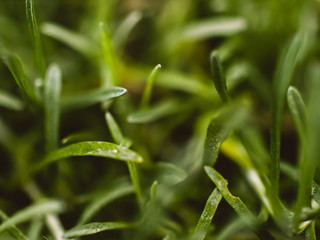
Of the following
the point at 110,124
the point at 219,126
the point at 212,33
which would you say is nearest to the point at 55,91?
the point at 110,124

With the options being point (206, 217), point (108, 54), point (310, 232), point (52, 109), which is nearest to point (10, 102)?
point (52, 109)

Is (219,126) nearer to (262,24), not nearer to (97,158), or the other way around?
(97,158)

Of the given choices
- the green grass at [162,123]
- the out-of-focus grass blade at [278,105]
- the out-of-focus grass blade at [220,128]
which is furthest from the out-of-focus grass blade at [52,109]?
the out-of-focus grass blade at [278,105]

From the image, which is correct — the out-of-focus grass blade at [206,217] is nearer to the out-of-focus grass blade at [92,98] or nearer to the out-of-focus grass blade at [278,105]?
the out-of-focus grass blade at [278,105]

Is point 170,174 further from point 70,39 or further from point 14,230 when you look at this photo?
point 70,39

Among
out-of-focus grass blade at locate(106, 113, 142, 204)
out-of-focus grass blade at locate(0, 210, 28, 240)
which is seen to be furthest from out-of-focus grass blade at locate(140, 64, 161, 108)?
out-of-focus grass blade at locate(0, 210, 28, 240)

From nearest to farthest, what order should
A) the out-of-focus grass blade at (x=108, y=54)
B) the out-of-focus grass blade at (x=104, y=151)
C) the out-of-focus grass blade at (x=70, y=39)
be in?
1. the out-of-focus grass blade at (x=104, y=151)
2. the out-of-focus grass blade at (x=108, y=54)
3. the out-of-focus grass blade at (x=70, y=39)
